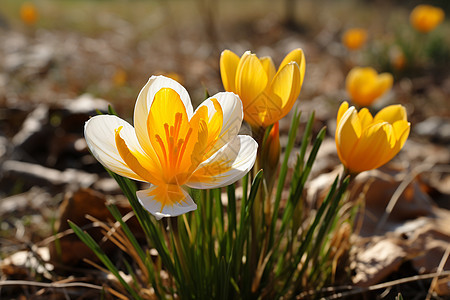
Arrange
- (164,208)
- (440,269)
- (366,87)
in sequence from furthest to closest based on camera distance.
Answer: (366,87)
(440,269)
(164,208)

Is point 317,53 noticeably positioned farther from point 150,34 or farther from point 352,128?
point 352,128

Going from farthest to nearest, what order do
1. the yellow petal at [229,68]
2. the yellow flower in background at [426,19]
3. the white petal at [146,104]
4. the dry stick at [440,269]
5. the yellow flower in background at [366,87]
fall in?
1. the yellow flower in background at [426,19]
2. the yellow flower in background at [366,87]
3. the dry stick at [440,269]
4. the yellow petal at [229,68]
5. the white petal at [146,104]

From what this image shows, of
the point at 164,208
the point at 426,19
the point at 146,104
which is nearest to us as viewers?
the point at 164,208

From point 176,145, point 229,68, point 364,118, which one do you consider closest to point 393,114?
point 364,118

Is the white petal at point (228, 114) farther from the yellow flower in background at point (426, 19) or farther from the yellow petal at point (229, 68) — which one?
the yellow flower in background at point (426, 19)

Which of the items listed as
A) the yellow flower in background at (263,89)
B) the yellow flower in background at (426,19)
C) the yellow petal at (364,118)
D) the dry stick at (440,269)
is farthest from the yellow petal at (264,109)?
the yellow flower in background at (426,19)

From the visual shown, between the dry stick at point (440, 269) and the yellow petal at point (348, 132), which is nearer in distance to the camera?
the yellow petal at point (348, 132)

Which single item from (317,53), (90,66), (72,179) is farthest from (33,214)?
(317,53)

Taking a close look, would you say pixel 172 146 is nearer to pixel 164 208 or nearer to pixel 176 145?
pixel 176 145

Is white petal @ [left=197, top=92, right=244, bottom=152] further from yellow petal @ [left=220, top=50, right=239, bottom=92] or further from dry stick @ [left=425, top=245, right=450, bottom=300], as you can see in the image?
dry stick @ [left=425, top=245, right=450, bottom=300]
